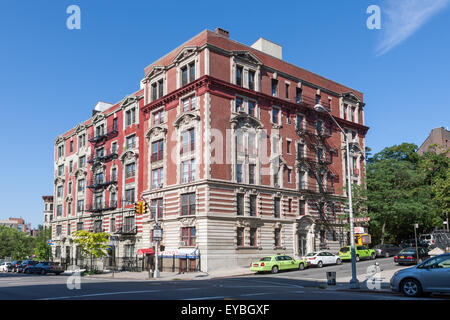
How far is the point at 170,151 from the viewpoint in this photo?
48.1 m

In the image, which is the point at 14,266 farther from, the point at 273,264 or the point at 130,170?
the point at 273,264

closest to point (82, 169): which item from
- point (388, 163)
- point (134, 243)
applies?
point (134, 243)

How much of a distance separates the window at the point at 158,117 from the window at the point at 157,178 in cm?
557

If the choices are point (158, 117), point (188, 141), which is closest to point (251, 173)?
point (188, 141)

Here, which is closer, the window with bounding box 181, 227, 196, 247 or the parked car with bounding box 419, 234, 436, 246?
the window with bounding box 181, 227, 196, 247

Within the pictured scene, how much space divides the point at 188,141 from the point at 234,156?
5075 millimetres

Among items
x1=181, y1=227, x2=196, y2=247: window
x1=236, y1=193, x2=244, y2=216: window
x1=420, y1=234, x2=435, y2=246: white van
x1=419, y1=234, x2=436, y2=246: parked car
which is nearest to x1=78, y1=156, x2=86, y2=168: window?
x1=181, y1=227, x2=196, y2=247: window

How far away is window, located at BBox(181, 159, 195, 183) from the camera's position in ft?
147

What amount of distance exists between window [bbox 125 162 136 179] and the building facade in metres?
0.77

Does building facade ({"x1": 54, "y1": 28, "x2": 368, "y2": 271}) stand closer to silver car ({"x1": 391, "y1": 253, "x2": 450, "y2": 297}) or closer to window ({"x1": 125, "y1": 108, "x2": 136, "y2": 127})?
window ({"x1": 125, "y1": 108, "x2": 136, "y2": 127})

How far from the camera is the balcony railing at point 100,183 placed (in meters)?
59.1

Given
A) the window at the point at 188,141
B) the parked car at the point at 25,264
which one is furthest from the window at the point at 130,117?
the parked car at the point at 25,264

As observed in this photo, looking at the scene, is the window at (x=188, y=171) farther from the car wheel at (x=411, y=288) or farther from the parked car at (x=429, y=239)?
the car wheel at (x=411, y=288)
